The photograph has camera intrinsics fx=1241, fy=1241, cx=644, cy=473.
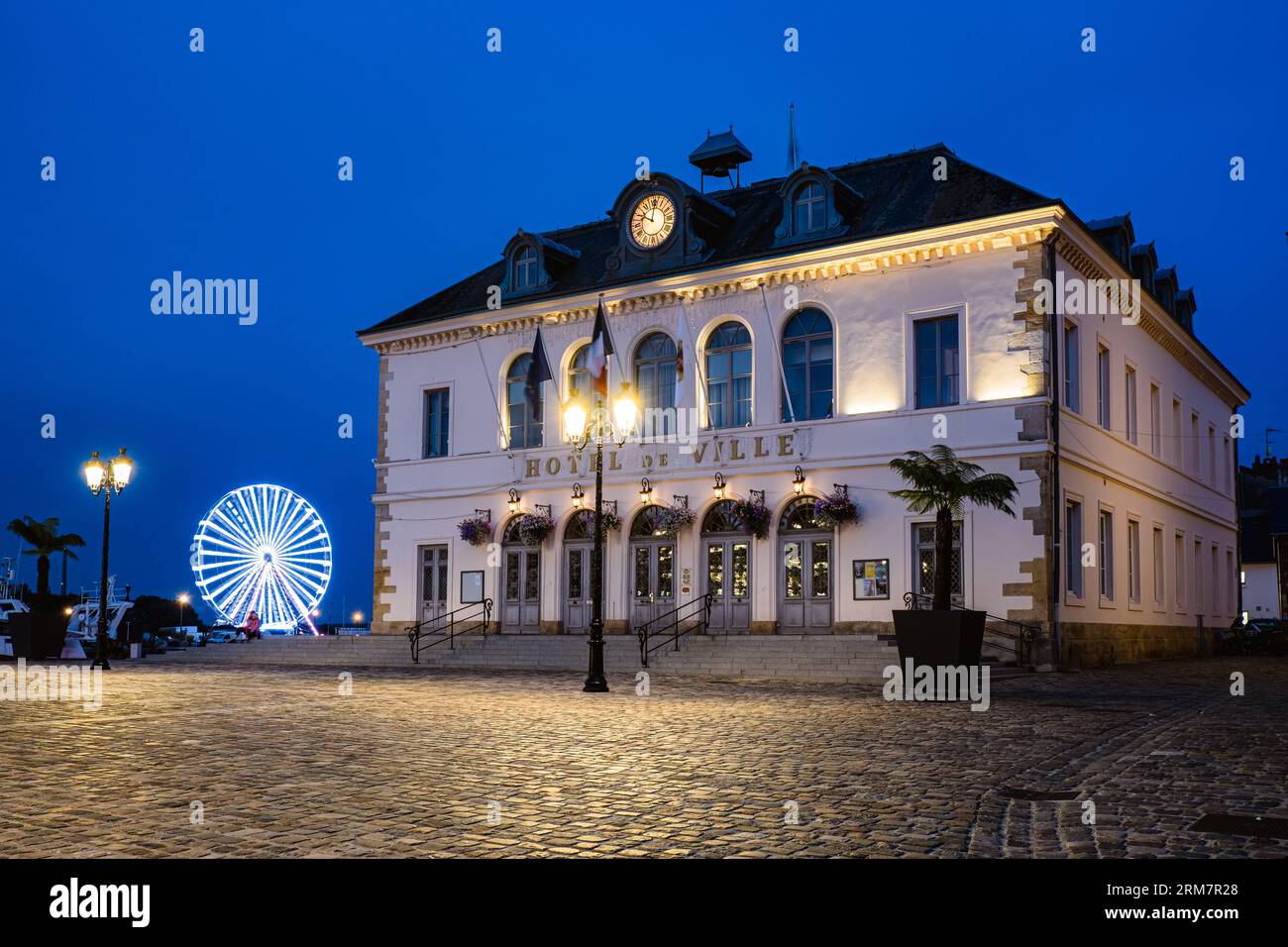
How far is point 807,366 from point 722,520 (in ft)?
12.9

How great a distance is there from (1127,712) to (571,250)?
22167 millimetres

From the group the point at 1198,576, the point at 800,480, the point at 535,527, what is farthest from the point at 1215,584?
the point at 535,527

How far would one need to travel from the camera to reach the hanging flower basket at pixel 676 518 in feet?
91.4

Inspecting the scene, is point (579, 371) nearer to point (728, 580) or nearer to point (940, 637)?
point (728, 580)

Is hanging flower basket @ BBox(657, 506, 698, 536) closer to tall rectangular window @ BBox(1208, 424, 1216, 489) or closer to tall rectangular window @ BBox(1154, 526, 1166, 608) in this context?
tall rectangular window @ BBox(1154, 526, 1166, 608)

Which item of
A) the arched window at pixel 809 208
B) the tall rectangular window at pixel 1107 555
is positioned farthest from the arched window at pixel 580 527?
the tall rectangular window at pixel 1107 555

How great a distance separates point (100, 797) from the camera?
7516 millimetres

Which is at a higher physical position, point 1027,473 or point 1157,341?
point 1157,341

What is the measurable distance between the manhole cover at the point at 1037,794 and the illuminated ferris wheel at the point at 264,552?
30145 mm

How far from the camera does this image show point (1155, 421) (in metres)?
31.5

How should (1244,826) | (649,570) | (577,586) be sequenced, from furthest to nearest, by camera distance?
(577,586), (649,570), (1244,826)
